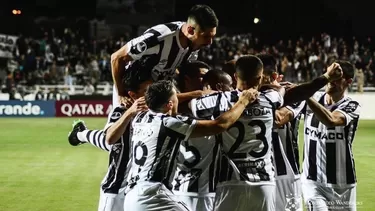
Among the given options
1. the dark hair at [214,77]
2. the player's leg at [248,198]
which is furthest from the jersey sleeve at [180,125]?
the dark hair at [214,77]

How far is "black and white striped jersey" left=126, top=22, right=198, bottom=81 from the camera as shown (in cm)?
639

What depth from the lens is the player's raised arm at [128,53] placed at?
634 centimetres

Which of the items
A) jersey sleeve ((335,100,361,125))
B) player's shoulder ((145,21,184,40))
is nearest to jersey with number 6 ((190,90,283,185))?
player's shoulder ((145,21,184,40))

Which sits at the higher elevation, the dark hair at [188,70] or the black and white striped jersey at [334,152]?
the dark hair at [188,70]

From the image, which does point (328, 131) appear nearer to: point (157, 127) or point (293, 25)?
point (157, 127)

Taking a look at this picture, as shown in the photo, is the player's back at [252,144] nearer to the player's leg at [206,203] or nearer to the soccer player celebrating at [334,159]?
the player's leg at [206,203]

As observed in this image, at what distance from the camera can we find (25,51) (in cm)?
3338

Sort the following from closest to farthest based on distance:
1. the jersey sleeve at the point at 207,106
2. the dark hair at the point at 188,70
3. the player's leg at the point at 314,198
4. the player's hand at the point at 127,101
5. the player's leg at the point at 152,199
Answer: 1. the player's leg at the point at 152,199
2. the jersey sleeve at the point at 207,106
3. the player's hand at the point at 127,101
4. the dark hair at the point at 188,70
5. the player's leg at the point at 314,198

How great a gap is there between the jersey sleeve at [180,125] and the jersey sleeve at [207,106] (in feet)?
1.18

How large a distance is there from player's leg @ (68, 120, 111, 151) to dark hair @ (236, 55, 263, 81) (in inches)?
60.6

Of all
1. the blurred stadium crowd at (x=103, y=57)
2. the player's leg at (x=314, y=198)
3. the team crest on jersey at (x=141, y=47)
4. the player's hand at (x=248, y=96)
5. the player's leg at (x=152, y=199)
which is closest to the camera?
the player's leg at (x=152, y=199)

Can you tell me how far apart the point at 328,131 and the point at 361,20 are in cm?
3321

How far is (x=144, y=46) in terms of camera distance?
21.0ft

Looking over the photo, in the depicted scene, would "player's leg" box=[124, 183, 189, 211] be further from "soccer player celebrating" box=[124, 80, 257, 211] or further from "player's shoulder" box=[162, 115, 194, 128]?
"player's shoulder" box=[162, 115, 194, 128]
